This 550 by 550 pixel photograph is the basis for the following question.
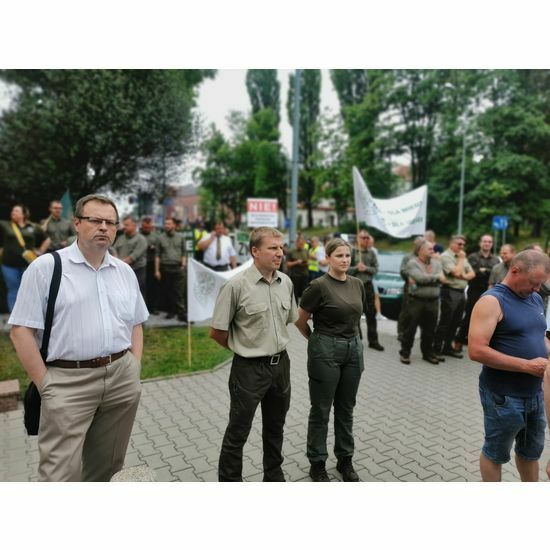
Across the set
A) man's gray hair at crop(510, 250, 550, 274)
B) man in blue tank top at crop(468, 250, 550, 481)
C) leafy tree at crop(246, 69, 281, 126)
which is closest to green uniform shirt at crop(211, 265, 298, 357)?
man in blue tank top at crop(468, 250, 550, 481)

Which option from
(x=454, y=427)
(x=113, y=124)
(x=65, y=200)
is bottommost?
(x=454, y=427)

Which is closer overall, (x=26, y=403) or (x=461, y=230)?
(x=26, y=403)

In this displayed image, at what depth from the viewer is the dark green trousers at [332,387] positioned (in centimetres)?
352

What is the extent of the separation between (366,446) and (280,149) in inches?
1675

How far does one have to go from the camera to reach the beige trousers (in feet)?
8.20

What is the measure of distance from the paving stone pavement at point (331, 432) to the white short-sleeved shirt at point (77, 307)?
157cm

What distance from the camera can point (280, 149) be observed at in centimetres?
4438

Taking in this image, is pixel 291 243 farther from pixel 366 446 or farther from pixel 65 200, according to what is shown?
pixel 366 446

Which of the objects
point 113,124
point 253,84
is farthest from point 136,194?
point 253,84

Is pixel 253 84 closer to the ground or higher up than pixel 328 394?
higher up

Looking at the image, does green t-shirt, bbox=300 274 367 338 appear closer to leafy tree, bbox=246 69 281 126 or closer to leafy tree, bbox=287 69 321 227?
leafy tree, bbox=287 69 321 227

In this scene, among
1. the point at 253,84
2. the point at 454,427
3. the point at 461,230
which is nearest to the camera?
the point at 454,427

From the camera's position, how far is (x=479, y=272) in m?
7.36

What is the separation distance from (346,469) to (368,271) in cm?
404
